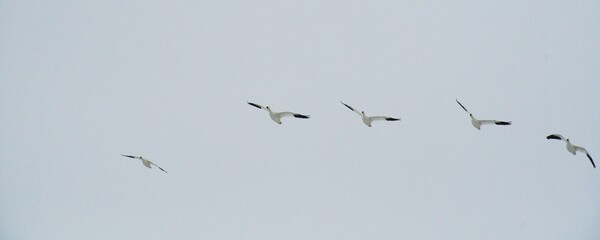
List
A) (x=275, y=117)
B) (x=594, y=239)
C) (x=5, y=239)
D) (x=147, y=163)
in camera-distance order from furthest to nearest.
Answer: (x=594, y=239)
(x=5, y=239)
(x=147, y=163)
(x=275, y=117)

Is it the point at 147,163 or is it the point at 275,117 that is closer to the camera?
the point at 275,117

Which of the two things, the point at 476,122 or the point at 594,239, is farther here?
the point at 594,239

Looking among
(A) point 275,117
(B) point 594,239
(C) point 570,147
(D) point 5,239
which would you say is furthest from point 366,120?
(B) point 594,239

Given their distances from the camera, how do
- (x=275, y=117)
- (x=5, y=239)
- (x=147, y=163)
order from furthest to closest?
(x=5, y=239), (x=147, y=163), (x=275, y=117)

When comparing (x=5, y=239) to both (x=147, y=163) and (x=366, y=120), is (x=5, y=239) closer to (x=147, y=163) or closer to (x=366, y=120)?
(x=147, y=163)

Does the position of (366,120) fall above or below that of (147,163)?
above

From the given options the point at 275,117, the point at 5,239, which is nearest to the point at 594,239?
the point at 5,239

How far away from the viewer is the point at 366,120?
92.8ft

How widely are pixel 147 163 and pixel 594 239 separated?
47479mm

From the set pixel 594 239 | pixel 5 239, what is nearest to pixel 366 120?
pixel 5 239

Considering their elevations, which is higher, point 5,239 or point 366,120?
point 366,120

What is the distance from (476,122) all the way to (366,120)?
344 centimetres

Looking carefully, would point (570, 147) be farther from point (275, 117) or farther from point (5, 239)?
point (5, 239)

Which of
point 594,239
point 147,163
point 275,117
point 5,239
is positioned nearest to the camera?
point 275,117
